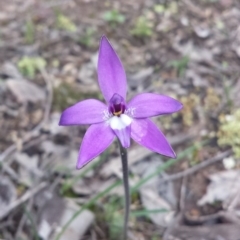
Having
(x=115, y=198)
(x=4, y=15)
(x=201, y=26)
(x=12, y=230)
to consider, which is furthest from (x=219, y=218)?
(x=4, y=15)

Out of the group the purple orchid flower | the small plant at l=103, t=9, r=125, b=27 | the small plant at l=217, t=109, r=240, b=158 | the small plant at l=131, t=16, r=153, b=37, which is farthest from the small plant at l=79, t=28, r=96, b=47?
the purple orchid flower

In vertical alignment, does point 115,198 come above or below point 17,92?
below

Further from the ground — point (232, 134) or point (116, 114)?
point (116, 114)

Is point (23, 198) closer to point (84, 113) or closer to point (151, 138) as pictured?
point (84, 113)

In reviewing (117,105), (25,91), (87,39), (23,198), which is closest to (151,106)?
(117,105)

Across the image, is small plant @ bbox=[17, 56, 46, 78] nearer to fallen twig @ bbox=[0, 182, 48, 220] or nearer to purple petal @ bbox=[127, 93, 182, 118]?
fallen twig @ bbox=[0, 182, 48, 220]

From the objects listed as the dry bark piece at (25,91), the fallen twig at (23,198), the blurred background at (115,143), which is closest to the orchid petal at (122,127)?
the blurred background at (115,143)

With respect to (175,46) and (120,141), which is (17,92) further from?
(120,141)
